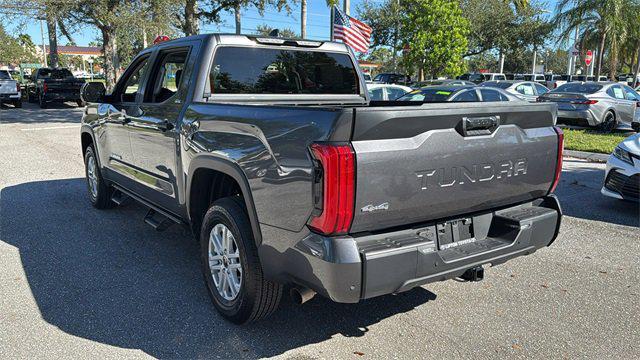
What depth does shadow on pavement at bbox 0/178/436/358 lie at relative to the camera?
3.40m

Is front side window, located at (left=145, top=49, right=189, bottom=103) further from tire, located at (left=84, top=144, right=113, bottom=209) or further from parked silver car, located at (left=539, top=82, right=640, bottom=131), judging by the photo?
parked silver car, located at (left=539, top=82, right=640, bottom=131)

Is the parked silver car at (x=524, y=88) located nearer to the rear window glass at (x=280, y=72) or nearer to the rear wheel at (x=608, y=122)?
the rear wheel at (x=608, y=122)

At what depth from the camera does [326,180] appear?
2.58m

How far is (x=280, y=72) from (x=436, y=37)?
21.9m

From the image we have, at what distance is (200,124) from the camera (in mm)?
3711

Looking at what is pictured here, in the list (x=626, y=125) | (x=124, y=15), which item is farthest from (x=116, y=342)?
(x=124, y=15)

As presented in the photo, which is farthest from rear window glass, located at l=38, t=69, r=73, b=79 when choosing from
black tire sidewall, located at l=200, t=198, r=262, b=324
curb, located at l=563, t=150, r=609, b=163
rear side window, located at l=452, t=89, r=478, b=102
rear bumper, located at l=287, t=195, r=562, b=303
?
rear bumper, located at l=287, t=195, r=562, b=303

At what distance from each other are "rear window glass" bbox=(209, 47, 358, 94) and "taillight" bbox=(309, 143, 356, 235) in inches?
73.4

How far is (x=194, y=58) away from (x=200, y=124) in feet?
2.40

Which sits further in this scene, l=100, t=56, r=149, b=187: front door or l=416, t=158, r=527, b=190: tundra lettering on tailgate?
l=100, t=56, r=149, b=187: front door

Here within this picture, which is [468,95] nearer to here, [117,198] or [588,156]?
[588,156]

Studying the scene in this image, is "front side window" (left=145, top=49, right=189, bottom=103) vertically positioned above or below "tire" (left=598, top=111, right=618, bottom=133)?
above

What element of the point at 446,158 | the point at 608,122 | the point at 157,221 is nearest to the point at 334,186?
the point at 446,158

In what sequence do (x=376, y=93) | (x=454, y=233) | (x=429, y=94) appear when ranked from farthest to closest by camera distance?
(x=376, y=93) → (x=429, y=94) → (x=454, y=233)
